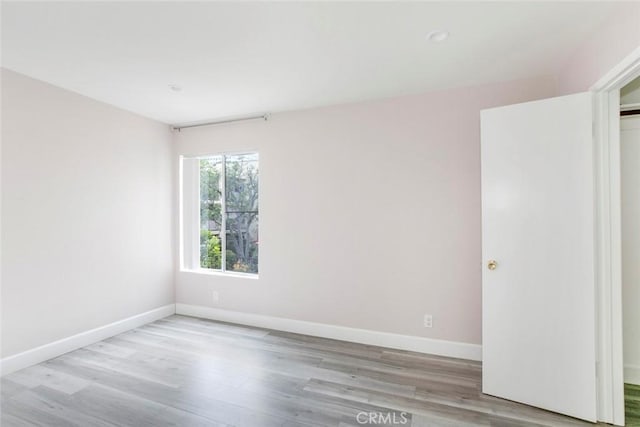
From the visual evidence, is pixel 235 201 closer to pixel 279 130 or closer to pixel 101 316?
pixel 279 130

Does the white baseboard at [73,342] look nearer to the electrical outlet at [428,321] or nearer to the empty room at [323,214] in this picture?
the empty room at [323,214]

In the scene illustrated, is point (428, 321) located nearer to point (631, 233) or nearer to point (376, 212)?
point (376, 212)

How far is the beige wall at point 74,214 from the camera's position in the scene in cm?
257

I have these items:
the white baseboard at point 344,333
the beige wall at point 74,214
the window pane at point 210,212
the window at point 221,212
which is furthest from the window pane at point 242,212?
the beige wall at point 74,214

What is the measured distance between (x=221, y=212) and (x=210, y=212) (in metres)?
0.22

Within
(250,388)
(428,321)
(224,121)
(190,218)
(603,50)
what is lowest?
(250,388)

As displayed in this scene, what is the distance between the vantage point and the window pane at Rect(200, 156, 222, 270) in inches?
161

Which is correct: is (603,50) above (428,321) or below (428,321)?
above

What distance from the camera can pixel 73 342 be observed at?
2980 mm

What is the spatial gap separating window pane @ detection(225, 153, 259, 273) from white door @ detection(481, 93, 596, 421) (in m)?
2.63

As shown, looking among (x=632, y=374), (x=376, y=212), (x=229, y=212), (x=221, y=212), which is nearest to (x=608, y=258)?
(x=632, y=374)

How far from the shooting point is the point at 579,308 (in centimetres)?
197

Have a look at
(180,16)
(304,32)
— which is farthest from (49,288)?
(304,32)

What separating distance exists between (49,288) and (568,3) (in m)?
4.56
